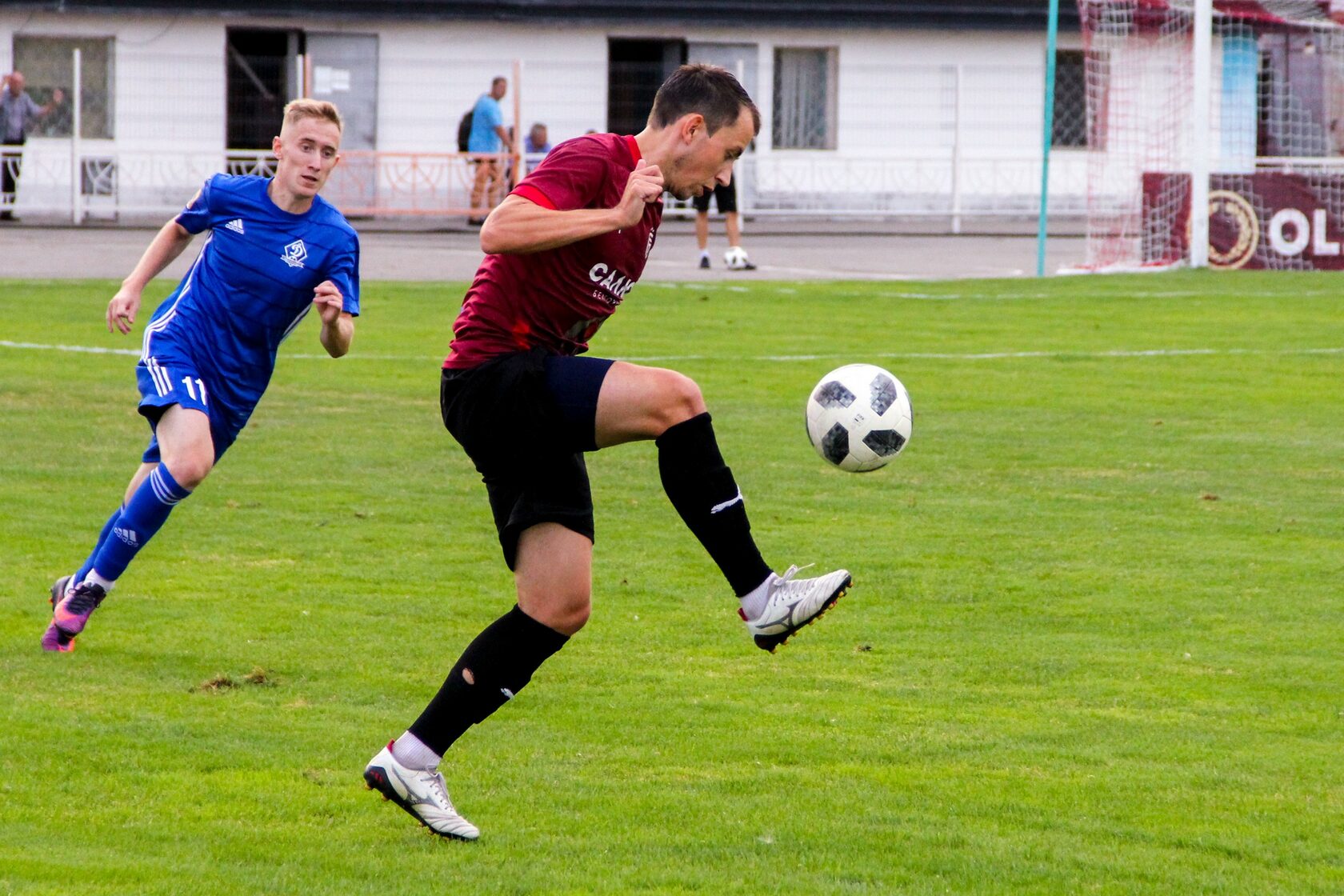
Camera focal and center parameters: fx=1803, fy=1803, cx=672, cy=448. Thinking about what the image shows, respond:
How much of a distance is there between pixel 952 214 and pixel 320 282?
2430 centimetres

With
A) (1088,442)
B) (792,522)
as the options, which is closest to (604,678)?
(792,522)

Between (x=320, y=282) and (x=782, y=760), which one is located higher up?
(x=320, y=282)

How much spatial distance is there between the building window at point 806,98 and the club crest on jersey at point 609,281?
2813 centimetres

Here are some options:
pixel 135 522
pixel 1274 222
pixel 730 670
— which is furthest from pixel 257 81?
pixel 730 670

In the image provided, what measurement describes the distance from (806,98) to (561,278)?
28.7 meters

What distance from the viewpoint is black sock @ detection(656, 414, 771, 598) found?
4.45m

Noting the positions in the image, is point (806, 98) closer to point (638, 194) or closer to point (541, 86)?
point (541, 86)

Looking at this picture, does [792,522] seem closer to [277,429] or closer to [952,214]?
[277,429]

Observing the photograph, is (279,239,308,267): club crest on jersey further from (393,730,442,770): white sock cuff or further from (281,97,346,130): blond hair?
(393,730,442,770): white sock cuff

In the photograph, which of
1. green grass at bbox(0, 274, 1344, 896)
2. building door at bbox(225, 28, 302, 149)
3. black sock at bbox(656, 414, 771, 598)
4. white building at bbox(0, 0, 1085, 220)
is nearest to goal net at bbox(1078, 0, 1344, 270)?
white building at bbox(0, 0, 1085, 220)

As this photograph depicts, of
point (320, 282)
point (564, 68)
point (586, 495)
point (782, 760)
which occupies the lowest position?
point (782, 760)

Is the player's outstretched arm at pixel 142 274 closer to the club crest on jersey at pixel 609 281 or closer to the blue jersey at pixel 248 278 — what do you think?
the blue jersey at pixel 248 278

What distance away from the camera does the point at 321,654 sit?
609 cm

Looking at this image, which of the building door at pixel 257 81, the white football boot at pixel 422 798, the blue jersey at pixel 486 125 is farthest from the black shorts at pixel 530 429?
the building door at pixel 257 81
